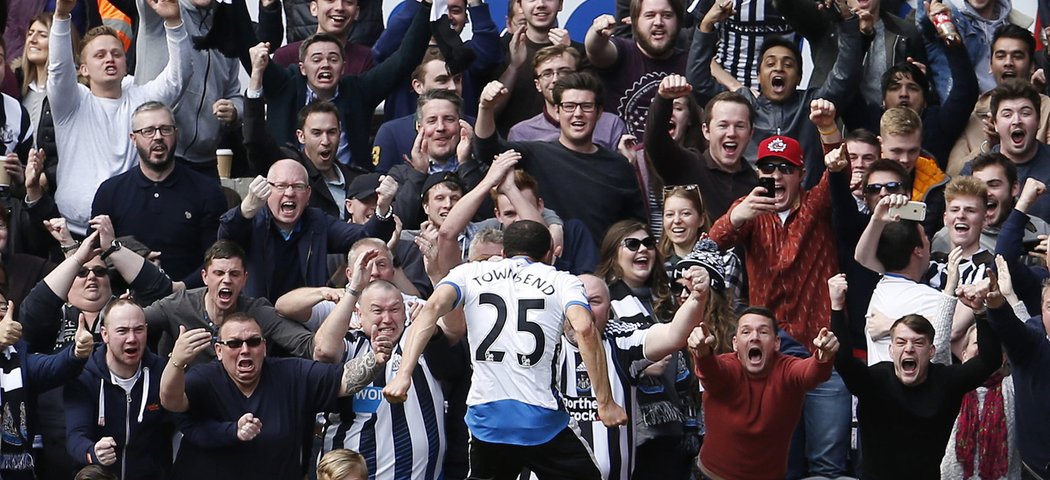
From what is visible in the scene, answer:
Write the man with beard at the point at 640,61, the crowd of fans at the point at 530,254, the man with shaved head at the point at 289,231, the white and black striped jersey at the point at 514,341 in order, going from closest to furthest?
the white and black striped jersey at the point at 514,341 < the crowd of fans at the point at 530,254 < the man with shaved head at the point at 289,231 < the man with beard at the point at 640,61

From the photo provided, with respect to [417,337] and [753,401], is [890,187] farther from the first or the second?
[417,337]

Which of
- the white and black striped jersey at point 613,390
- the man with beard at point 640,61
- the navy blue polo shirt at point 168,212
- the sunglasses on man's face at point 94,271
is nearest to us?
the white and black striped jersey at point 613,390

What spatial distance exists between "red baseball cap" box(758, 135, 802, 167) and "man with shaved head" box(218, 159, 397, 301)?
2.28 meters

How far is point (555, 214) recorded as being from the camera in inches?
472

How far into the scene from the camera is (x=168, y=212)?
12.4 metres

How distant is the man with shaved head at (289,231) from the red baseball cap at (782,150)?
89.6 inches

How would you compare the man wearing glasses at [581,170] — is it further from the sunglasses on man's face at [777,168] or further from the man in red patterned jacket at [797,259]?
the sunglasses on man's face at [777,168]

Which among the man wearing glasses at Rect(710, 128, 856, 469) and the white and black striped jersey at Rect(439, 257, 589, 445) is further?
the man wearing glasses at Rect(710, 128, 856, 469)

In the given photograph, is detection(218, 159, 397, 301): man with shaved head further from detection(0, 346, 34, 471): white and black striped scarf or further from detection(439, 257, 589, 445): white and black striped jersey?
detection(439, 257, 589, 445): white and black striped jersey

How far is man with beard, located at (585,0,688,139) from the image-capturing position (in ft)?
44.4

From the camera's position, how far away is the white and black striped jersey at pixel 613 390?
34.9ft

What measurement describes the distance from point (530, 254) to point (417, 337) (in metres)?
0.82

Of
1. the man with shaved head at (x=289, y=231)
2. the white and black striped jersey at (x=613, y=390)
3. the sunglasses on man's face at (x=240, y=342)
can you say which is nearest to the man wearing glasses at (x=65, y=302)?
the man with shaved head at (x=289, y=231)

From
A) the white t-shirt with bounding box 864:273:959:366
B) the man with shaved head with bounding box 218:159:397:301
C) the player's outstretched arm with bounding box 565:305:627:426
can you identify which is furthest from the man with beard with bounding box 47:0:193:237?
the white t-shirt with bounding box 864:273:959:366
